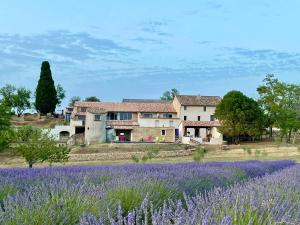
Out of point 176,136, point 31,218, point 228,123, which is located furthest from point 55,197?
point 176,136

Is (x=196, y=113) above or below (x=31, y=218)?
above

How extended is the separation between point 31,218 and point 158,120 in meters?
53.8

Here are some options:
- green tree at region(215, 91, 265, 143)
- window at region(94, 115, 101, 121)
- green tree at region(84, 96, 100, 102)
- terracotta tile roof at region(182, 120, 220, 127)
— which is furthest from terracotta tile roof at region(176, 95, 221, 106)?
green tree at region(84, 96, 100, 102)

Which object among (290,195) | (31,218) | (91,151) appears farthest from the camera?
(91,151)

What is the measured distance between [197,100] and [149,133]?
8465mm

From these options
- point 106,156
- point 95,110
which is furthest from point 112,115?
point 106,156

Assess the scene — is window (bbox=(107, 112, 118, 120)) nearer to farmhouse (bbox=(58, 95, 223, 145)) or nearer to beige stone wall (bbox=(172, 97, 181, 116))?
farmhouse (bbox=(58, 95, 223, 145))

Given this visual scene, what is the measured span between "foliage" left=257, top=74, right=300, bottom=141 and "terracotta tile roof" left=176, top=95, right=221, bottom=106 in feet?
21.3

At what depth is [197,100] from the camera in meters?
60.5

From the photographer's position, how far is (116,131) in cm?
5650

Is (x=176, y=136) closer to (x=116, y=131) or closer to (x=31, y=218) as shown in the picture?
(x=116, y=131)

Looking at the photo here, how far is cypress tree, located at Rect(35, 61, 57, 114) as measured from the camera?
68875 millimetres

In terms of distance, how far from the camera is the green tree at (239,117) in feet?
174

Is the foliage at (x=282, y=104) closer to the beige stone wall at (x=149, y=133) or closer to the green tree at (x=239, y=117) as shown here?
the green tree at (x=239, y=117)
